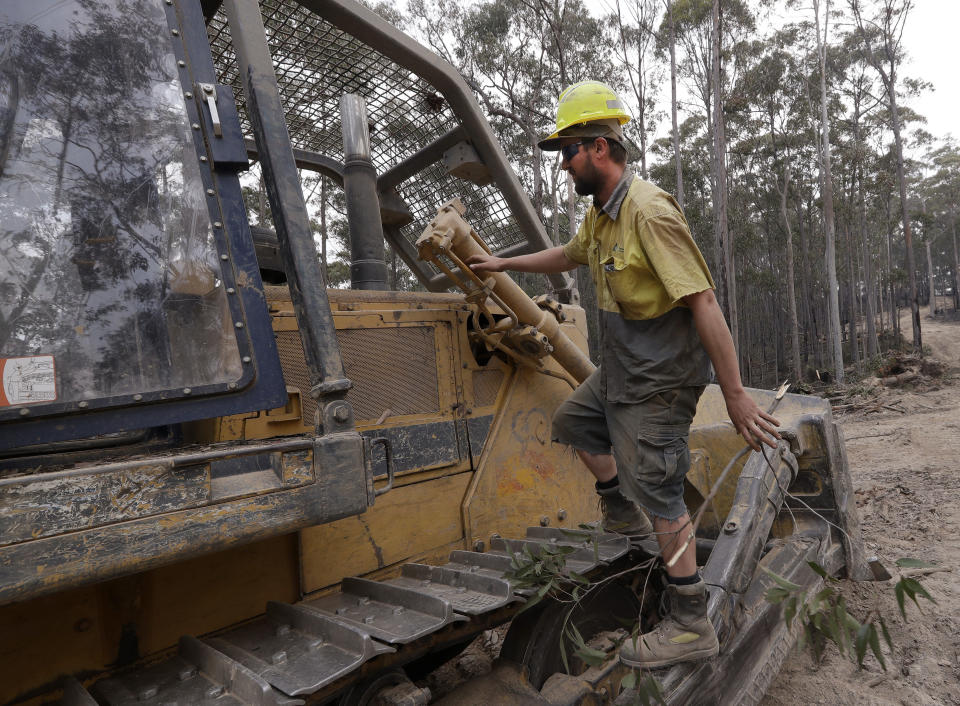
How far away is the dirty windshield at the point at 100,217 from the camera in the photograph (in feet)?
4.24

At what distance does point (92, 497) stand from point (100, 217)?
638mm

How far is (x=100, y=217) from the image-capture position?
1393mm

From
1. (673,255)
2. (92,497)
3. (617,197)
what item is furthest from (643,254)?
(92,497)

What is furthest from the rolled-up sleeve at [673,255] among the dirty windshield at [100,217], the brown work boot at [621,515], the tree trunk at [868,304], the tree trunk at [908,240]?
the tree trunk at [868,304]

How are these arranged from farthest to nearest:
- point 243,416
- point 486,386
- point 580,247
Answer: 1. point 486,386
2. point 580,247
3. point 243,416

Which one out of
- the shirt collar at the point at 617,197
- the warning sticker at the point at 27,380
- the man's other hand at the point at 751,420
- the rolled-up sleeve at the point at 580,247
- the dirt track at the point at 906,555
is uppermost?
the shirt collar at the point at 617,197

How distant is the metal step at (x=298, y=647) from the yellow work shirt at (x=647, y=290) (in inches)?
48.3

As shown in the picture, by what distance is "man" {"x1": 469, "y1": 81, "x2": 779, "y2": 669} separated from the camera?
78.7 inches

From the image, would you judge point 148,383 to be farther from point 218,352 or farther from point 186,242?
point 186,242

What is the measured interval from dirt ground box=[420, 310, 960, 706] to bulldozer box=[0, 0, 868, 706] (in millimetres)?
407

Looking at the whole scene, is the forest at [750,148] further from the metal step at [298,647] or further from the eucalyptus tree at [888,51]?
the metal step at [298,647]

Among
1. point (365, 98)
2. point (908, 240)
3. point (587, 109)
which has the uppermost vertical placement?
point (908, 240)

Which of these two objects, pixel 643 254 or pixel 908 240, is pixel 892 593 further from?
pixel 908 240

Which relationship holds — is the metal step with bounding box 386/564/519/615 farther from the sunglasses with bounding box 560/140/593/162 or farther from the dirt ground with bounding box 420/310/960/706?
the sunglasses with bounding box 560/140/593/162
